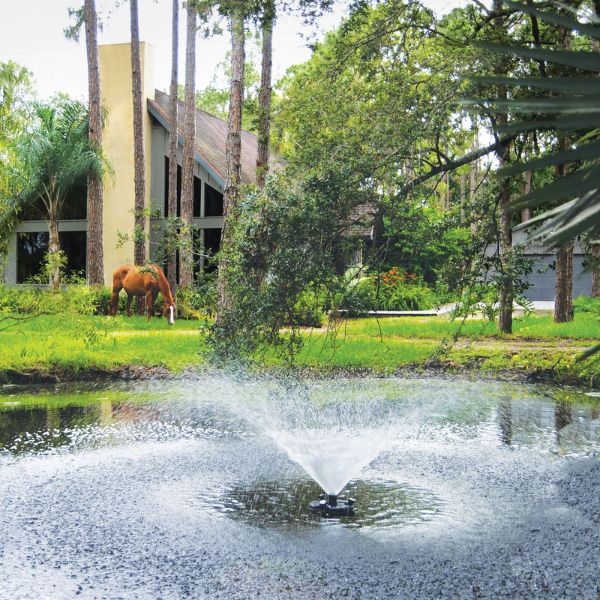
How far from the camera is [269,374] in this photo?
40.2 ft

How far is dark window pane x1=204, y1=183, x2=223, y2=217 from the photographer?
25016 mm

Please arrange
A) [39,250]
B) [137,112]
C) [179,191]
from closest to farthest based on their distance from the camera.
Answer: [137,112], [179,191], [39,250]

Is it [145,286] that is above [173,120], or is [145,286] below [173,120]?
below

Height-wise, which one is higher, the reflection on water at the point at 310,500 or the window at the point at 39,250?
the window at the point at 39,250

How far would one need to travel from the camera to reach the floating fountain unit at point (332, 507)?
5.63 metres

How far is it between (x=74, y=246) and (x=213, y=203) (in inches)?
195

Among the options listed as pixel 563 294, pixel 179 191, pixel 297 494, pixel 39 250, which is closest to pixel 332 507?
pixel 297 494

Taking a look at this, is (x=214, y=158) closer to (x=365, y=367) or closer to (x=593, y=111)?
(x=365, y=367)

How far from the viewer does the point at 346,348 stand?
14.1 m

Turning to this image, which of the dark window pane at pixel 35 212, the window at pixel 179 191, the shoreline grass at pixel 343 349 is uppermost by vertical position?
the window at pixel 179 191

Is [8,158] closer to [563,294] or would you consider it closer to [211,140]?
[211,140]

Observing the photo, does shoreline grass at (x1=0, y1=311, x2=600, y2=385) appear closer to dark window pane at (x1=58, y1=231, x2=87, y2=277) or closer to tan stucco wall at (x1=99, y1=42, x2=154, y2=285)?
tan stucco wall at (x1=99, y1=42, x2=154, y2=285)

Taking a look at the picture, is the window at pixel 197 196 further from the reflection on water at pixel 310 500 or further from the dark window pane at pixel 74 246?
the reflection on water at pixel 310 500

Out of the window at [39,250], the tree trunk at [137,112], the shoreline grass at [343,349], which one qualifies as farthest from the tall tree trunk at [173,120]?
the shoreline grass at [343,349]
